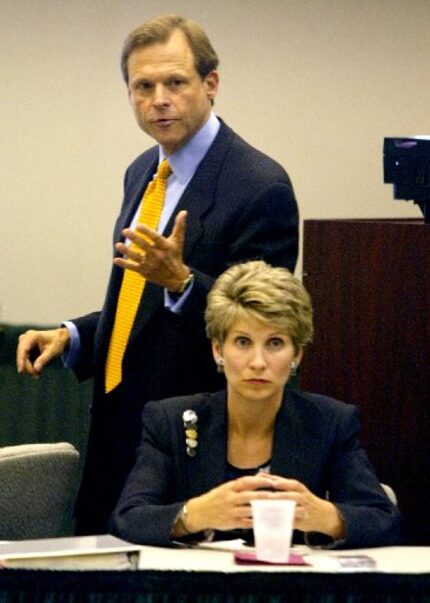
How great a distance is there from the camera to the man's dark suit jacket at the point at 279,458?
273 centimetres

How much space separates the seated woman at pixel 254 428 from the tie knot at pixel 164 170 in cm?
47

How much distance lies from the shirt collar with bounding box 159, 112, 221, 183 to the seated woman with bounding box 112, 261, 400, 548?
42 cm

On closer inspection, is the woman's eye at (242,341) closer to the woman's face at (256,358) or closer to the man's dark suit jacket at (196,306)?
the woman's face at (256,358)

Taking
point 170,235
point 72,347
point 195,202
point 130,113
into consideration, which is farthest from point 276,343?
point 130,113

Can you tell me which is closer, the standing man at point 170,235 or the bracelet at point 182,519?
the bracelet at point 182,519

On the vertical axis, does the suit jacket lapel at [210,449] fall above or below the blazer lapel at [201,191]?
below

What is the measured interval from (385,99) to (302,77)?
33 centimetres

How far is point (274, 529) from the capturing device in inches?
92.7

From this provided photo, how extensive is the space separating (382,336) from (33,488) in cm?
104

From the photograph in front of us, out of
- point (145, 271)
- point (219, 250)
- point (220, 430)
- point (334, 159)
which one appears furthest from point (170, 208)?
point (334, 159)

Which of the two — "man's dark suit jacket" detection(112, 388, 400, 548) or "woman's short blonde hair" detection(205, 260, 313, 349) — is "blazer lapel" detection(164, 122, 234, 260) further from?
"man's dark suit jacket" detection(112, 388, 400, 548)

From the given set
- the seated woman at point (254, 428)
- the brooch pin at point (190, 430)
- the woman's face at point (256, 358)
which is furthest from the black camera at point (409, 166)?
the brooch pin at point (190, 430)

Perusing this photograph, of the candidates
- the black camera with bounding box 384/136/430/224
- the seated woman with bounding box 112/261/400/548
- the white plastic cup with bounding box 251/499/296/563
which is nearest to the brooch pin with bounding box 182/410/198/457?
the seated woman with bounding box 112/261/400/548

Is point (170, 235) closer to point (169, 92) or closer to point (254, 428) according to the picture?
point (169, 92)
